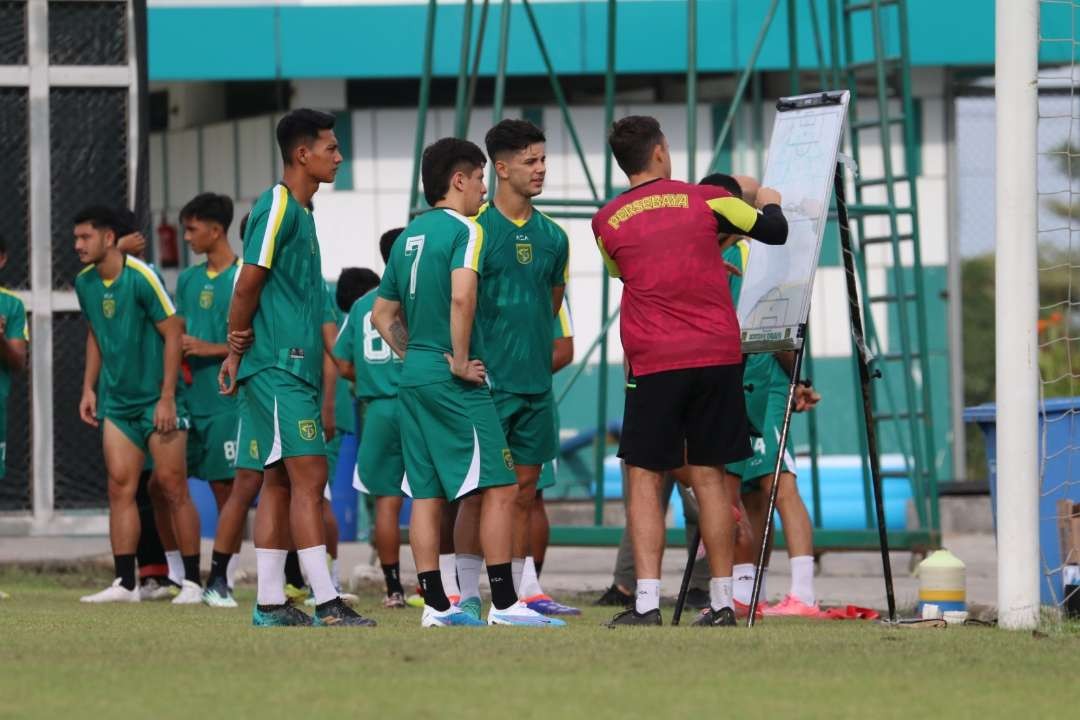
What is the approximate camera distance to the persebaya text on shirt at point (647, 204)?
739 centimetres

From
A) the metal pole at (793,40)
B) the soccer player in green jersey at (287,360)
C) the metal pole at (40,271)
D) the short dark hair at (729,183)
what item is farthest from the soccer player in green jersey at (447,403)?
the metal pole at (40,271)

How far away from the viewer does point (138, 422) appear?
34.6 ft

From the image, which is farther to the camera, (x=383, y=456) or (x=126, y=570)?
(x=126, y=570)

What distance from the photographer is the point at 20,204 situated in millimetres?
15562

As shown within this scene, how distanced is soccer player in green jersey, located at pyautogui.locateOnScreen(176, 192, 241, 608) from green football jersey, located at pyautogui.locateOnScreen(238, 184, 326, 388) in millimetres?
3283

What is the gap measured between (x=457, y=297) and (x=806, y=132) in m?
1.65

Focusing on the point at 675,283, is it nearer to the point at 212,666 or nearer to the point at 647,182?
the point at 647,182

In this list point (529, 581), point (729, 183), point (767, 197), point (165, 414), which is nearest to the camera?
point (767, 197)

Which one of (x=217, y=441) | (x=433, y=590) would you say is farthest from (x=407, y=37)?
(x=433, y=590)

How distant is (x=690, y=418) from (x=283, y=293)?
5.34ft

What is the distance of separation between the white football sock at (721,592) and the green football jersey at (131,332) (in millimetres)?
4141

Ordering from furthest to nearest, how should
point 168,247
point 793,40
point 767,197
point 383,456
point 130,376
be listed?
point 168,247 < point 793,40 < point 130,376 < point 383,456 < point 767,197

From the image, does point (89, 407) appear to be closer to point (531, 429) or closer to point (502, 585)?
point (531, 429)

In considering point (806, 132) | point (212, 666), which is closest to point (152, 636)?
point (212, 666)
